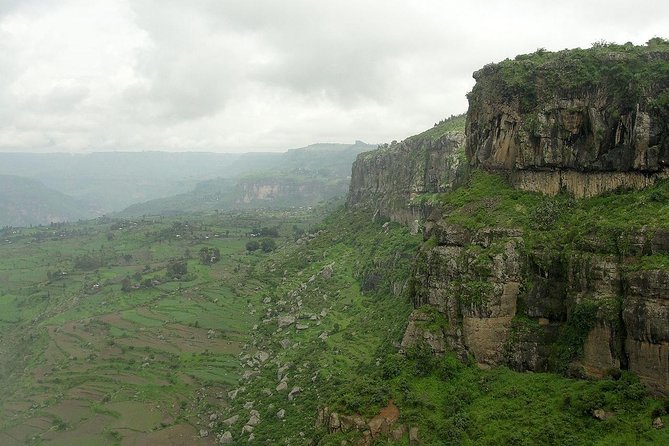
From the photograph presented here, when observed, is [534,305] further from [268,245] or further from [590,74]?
[268,245]

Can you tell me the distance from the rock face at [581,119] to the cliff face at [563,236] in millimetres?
77

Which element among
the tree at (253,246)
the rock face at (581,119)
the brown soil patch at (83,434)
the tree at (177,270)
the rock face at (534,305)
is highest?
the rock face at (581,119)

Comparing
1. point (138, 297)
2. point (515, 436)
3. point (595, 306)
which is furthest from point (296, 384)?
point (138, 297)

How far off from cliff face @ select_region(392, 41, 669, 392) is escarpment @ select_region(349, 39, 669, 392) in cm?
7

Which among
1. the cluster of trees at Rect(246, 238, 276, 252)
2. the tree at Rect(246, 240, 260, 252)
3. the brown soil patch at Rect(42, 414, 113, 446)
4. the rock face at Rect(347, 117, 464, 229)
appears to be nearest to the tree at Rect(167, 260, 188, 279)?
the tree at Rect(246, 240, 260, 252)

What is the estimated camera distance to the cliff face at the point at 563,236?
2720 cm

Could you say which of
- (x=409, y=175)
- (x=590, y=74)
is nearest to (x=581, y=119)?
(x=590, y=74)

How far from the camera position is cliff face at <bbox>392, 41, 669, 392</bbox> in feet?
89.2

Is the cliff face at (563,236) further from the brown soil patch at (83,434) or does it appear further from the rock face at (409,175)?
the brown soil patch at (83,434)

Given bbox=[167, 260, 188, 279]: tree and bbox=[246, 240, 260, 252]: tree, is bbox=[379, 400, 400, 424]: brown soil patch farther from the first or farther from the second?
bbox=[246, 240, 260, 252]: tree

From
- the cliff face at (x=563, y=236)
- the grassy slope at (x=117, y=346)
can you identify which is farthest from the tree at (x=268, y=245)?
the cliff face at (x=563, y=236)

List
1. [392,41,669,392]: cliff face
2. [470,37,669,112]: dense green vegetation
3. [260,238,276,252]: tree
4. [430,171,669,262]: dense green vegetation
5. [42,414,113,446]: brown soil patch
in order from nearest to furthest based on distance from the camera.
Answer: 1. [392,41,669,392]: cliff face
2. [430,171,669,262]: dense green vegetation
3. [470,37,669,112]: dense green vegetation
4. [42,414,113,446]: brown soil patch
5. [260,238,276,252]: tree

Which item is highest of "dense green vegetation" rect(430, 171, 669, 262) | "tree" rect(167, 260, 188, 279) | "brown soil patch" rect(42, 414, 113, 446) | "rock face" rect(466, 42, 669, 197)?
"rock face" rect(466, 42, 669, 197)

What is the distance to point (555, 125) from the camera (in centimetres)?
3628
